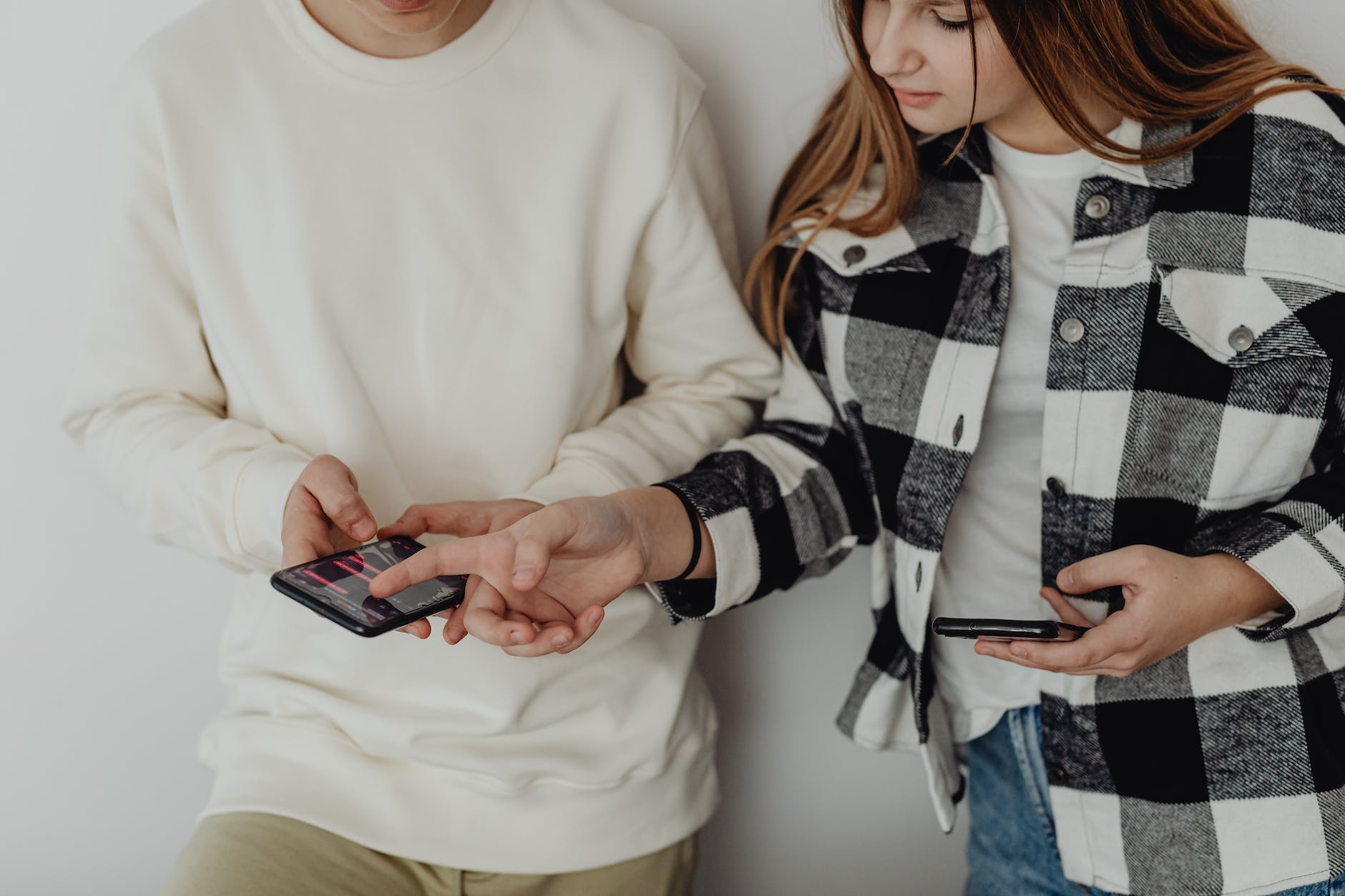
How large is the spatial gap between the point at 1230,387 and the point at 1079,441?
5.1 inches

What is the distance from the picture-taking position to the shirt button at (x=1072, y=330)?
1049 mm

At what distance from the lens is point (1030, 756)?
3.88 feet

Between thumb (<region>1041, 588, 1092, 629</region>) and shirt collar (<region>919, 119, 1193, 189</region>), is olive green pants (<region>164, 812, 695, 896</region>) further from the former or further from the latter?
shirt collar (<region>919, 119, 1193, 189</region>)

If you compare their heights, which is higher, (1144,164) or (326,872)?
(1144,164)

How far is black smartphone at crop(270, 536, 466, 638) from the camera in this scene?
871 mm

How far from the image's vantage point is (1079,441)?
1.05 m

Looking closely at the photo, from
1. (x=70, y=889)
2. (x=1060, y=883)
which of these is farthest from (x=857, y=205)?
(x=70, y=889)

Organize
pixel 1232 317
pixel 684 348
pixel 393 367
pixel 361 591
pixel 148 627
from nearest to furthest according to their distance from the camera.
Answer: pixel 361 591, pixel 1232 317, pixel 393 367, pixel 684 348, pixel 148 627

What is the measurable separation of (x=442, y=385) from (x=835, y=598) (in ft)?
1.85

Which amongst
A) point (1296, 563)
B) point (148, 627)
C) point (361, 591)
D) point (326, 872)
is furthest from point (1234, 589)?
point (148, 627)

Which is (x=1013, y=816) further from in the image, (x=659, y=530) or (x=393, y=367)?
(x=393, y=367)

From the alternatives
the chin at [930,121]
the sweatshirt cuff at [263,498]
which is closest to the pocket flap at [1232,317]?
the chin at [930,121]

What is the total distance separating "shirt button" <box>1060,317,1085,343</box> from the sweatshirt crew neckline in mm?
565

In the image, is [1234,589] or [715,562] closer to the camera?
[1234,589]
